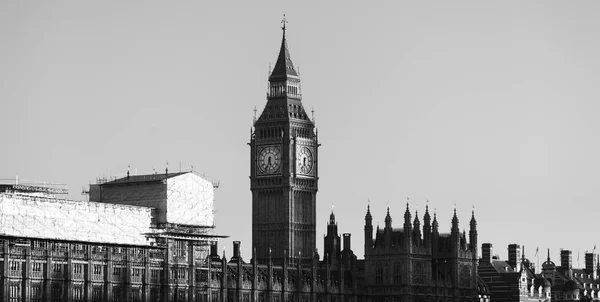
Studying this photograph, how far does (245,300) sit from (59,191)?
2637 cm

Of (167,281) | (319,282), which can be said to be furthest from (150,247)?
(319,282)

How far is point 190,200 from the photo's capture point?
182 m

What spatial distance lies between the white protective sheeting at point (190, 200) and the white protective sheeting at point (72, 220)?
333 cm

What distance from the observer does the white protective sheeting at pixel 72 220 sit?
526ft

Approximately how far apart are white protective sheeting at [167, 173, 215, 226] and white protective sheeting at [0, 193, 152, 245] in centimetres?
333

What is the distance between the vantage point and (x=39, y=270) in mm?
159750

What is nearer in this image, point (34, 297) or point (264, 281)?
point (34, 297)

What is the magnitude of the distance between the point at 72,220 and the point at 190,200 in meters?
18.3

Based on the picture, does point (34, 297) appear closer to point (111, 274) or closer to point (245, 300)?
point (111, 274)

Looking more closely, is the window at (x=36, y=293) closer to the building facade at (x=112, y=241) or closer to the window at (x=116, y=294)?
the building facade at (x=112, y=241)

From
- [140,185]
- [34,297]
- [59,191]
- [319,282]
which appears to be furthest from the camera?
[319,282]

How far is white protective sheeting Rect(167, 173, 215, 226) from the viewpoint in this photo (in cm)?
17975

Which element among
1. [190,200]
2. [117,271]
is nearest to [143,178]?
[190,200]

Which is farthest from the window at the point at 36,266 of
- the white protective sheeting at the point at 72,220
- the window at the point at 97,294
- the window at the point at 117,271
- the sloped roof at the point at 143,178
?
the sloped roof at the point at 143,178
